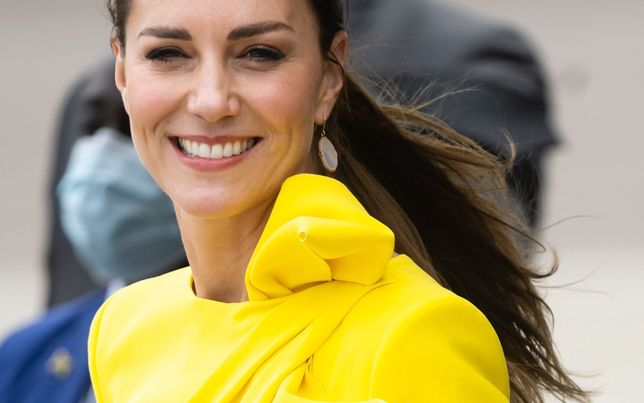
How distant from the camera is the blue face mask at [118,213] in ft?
17.2

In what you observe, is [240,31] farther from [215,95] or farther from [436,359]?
[436,359]

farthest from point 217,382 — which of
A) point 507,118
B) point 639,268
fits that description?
point 639,268

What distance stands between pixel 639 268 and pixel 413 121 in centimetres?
592

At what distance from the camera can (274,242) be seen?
104 inches

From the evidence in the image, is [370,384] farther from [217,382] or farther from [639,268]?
[639,268]

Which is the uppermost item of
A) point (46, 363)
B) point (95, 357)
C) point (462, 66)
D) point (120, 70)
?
point (120, 70)

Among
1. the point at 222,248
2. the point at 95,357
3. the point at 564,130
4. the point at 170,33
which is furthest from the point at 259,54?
the point at 564,130

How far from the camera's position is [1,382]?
4.54 m

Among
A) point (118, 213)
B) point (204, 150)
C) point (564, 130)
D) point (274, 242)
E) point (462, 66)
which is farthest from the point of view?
point (564, 130)

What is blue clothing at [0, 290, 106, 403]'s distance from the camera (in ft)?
15.0

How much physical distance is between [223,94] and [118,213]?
2.73 meters

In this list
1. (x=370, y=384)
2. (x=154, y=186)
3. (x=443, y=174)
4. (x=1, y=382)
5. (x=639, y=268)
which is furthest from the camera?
(x=639, y=268)

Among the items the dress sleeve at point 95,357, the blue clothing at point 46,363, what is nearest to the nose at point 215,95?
the dress sleeve at point 95,357

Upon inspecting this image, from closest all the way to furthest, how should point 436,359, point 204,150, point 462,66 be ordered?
1. point 436,359
2. point 204,150
3. point 462,66
